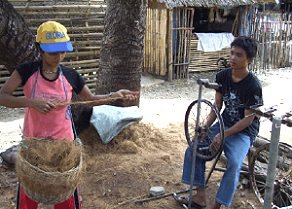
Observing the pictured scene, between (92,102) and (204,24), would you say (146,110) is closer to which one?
(92,102)

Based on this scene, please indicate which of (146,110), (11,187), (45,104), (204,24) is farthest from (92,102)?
(204,24)

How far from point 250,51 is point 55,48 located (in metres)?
1.70

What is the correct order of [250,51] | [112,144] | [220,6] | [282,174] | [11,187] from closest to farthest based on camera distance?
[250,51] < [282,174] < [11,187] < [112,144] < [220,6]

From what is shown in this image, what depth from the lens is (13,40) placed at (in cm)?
433

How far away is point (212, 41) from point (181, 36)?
130cm

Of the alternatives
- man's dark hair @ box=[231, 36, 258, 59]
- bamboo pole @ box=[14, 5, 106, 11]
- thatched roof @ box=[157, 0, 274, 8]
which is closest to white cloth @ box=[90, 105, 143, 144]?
man's dark hair @ box=[231, 36, 258, 59]

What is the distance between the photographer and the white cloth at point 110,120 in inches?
Answer: 192

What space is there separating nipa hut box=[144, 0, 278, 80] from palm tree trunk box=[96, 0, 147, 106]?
5.98 metres

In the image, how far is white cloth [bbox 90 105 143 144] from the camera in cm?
487

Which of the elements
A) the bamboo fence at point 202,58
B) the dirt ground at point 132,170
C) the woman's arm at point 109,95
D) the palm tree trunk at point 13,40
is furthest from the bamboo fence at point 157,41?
the woman's arm at point 109,95

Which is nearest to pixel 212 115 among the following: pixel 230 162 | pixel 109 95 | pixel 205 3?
pixel 230 162

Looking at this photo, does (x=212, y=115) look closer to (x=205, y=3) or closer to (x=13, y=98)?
(x=13, y=98)

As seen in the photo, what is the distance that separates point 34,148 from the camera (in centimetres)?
268

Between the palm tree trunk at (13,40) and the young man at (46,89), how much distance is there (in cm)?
164
